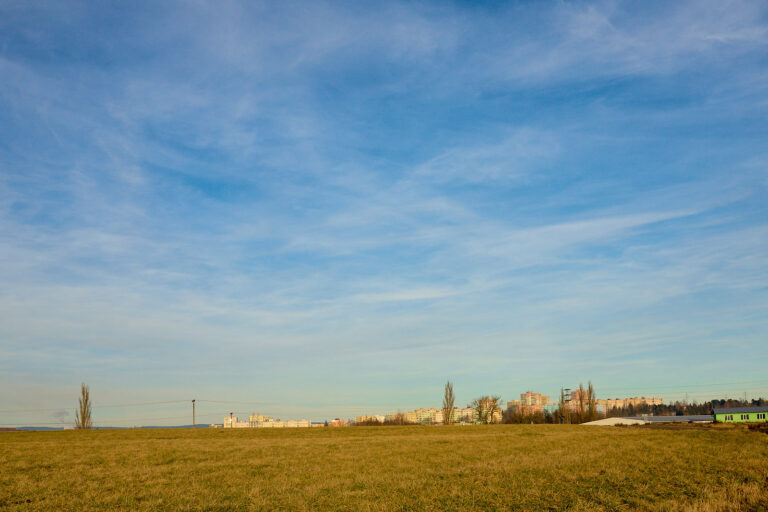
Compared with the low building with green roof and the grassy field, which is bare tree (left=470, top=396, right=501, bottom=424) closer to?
the low building with green roof

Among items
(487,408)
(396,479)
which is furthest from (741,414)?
(396,479)

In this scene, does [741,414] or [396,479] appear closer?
[396,479]

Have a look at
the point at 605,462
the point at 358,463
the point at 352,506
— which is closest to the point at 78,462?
the point at 358,463

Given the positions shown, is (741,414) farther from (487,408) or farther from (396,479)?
(396,479)

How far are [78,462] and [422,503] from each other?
2313cm

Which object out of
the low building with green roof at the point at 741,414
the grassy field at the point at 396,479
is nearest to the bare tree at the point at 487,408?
the low building with green roof at the point at 741,414

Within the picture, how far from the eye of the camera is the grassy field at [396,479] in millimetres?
16688

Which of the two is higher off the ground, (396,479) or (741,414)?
(396,479)

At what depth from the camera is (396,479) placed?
22.0 metres

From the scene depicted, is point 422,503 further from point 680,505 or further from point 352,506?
point 680,505

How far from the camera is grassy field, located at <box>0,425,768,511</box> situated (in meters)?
16.7

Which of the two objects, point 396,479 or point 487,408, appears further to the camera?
point 487,408

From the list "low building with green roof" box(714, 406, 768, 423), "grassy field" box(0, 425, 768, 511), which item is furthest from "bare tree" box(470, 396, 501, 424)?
"grassy field" box(0, 425, 768, 511)

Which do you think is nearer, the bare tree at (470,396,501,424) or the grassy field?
the grassy field
